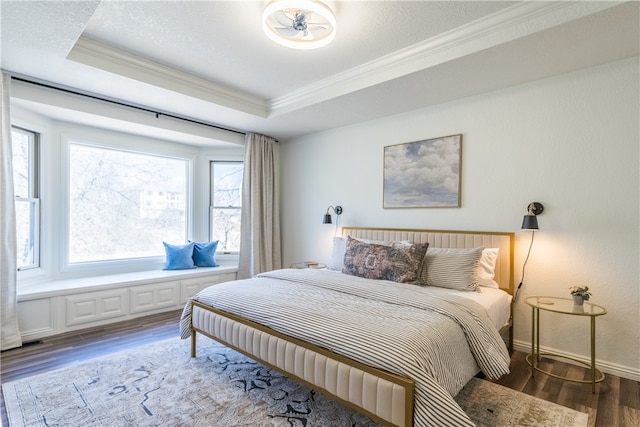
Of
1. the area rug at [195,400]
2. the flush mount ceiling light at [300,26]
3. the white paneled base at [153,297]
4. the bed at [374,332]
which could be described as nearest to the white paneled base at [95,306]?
the white paneled base at [153,297]

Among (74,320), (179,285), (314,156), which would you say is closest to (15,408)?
(74,320)

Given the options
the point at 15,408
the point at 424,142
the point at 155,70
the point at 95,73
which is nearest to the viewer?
the point at 15,408

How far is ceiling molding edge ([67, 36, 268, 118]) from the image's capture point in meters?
2.65

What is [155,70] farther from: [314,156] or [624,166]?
[624,166]

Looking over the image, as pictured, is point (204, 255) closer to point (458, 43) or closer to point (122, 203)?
point (122, 203)

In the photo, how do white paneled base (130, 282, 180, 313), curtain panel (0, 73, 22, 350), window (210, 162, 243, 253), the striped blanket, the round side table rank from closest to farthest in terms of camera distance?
the striped blanket, the round side table, curtain panel (0, 73, 22, 350), white paneled base (130, 282, 180, 313), window (210, 162, 243, 253)

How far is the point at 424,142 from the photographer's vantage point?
358 cm

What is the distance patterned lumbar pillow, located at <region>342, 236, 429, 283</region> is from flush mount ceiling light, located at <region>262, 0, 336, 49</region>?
1.81 m

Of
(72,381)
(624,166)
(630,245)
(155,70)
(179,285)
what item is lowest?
(72,381)

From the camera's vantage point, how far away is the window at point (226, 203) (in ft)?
16.9

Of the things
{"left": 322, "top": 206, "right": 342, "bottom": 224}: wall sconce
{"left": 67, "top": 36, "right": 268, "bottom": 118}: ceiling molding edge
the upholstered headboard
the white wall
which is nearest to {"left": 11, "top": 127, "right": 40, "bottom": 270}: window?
{"left": 67, "top": 36, "right": 268, "bottom": 118}: ceiling molding edge

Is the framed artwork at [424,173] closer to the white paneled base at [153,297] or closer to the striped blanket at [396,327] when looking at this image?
the striped blanket at [396,327]

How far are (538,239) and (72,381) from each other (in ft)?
12.6

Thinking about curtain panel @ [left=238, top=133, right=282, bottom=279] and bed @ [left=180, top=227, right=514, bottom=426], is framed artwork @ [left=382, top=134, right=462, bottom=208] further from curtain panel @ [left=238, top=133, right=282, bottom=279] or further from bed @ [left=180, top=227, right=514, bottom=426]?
curtain panel @ [left=238, top=133, right=282, bottom=279]
